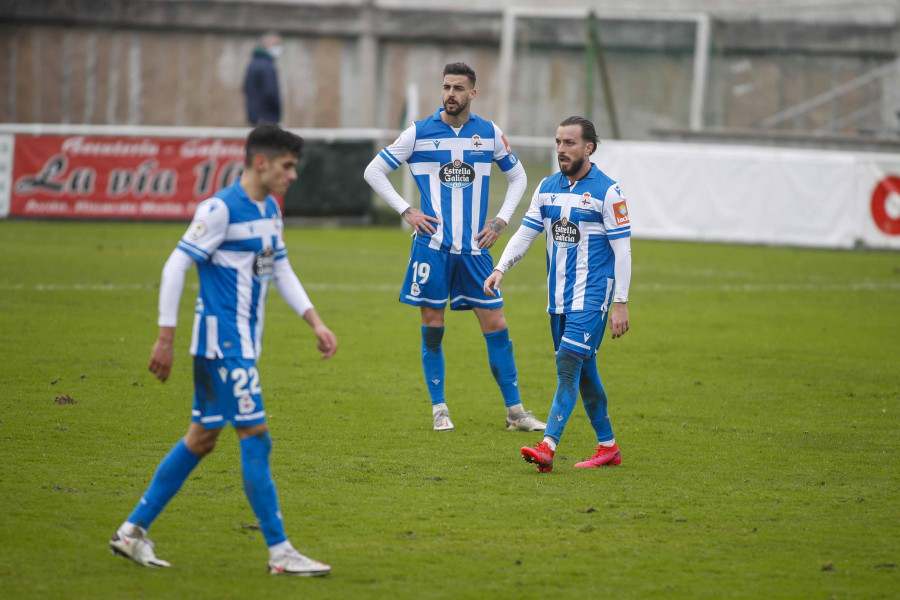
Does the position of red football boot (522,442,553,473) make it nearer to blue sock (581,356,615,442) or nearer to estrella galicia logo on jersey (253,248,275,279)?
blue sock (581,356,615,442)

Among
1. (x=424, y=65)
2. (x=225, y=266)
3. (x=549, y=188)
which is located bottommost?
(x=225, y=266)

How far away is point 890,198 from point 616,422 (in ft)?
42.1

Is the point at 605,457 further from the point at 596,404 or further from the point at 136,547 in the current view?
the point at 136,547

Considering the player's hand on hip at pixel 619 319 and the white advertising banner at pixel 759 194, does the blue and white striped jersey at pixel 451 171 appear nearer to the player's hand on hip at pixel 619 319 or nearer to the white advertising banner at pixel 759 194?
the player's hand on hip at pixel 619 319

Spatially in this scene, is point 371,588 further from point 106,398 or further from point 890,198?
point 890,198

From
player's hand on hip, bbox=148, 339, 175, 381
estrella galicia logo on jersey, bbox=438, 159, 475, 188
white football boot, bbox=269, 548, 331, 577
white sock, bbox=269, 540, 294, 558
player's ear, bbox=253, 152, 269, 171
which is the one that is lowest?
white football boot, bbox=269, 548, 331, 577

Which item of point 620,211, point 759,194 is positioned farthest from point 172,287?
point 759,194

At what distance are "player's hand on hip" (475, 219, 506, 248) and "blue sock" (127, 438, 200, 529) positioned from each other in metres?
3.29

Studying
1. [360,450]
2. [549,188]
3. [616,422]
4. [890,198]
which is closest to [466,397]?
[616,422]

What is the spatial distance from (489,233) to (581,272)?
1.26 metres

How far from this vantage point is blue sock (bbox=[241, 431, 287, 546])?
15.4 feet

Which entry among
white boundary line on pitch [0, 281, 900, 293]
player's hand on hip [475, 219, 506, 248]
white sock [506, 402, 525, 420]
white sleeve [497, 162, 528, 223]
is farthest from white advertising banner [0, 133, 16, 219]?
white sock [506, 402, 525, 420]

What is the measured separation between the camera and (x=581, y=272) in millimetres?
6543

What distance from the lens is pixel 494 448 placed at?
7.08 metres
